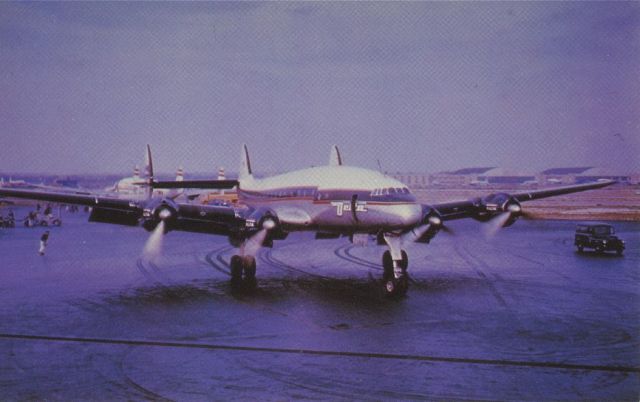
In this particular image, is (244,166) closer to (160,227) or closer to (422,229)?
(160,227)

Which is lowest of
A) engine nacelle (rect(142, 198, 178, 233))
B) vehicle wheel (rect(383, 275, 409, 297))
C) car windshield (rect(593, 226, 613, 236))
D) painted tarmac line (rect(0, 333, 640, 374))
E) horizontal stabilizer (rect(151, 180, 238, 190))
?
painted tarmac line (rect(0, 333, 640, 374))

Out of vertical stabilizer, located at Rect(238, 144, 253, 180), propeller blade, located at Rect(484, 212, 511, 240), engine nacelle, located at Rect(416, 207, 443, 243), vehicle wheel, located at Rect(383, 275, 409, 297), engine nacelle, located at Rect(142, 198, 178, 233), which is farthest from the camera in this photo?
vertical stabilizer, located at Rect(238, 144, 253, 180)

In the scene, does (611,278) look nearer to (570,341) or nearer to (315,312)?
(570,341)

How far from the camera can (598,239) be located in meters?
38.0

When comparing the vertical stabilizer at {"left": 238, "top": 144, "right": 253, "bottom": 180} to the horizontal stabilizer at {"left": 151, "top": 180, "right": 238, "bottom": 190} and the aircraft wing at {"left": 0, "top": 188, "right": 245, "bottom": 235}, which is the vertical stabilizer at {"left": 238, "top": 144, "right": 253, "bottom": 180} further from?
the aircraft wing at {"left": 0, "top": 188, "right": 245, "bottom": 235}

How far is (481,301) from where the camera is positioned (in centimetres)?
2198

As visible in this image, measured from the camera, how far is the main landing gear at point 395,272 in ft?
74.6

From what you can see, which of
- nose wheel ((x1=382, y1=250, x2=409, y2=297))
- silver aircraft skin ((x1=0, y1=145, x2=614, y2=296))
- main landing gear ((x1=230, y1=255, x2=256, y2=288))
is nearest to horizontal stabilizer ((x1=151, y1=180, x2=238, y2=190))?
silver aircraft skin ((x1=0, y1=145, x2=614, y2=296))

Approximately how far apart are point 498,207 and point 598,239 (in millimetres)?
14680

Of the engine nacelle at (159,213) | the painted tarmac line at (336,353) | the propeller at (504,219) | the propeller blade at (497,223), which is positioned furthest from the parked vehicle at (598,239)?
the engine nacelle at (159,213)

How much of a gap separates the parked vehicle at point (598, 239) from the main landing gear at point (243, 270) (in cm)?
2309

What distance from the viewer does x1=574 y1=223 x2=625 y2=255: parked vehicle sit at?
37406mm

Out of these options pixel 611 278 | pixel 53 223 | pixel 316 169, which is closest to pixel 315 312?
pixel 316 169

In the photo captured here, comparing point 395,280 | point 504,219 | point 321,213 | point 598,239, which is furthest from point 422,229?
point 598,239
